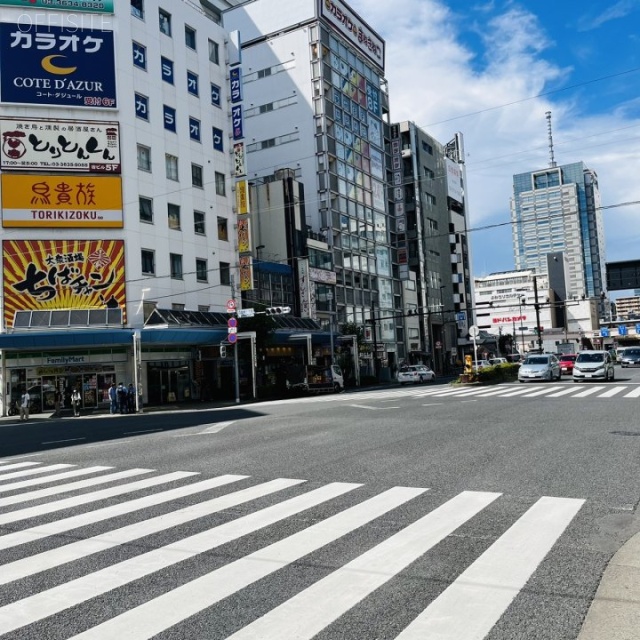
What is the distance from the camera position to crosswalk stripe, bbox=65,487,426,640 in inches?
162

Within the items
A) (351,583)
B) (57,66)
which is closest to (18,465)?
(351,583)

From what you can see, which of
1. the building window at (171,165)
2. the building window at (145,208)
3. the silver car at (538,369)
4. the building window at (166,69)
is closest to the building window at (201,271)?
the building window at (145,208)

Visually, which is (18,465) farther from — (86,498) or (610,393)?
(610,393)

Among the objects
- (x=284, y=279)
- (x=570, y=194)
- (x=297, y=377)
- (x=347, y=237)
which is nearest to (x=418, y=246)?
(x=347, y=237)

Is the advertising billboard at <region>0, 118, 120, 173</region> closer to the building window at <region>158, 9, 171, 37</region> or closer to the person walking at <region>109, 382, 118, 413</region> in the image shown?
the building window at <region>158, 9, 171, 37</region>


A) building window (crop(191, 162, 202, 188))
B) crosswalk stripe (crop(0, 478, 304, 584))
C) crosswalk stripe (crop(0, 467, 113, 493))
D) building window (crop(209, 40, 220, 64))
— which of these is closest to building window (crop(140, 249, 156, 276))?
building window (crop(191, 162, 202, 188))

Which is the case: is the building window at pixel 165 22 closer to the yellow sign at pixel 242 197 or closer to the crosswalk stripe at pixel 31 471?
the yellow sign at pixel 242 197

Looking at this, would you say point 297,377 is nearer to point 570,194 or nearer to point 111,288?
point 111,288

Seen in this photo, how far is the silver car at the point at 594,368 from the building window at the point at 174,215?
83.1ft

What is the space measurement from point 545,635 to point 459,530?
2.37 m

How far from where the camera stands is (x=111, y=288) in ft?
116

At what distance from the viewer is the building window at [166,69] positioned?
40.2 meters

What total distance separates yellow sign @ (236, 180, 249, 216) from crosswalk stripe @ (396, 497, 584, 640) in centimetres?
3847

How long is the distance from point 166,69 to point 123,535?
3966cm
